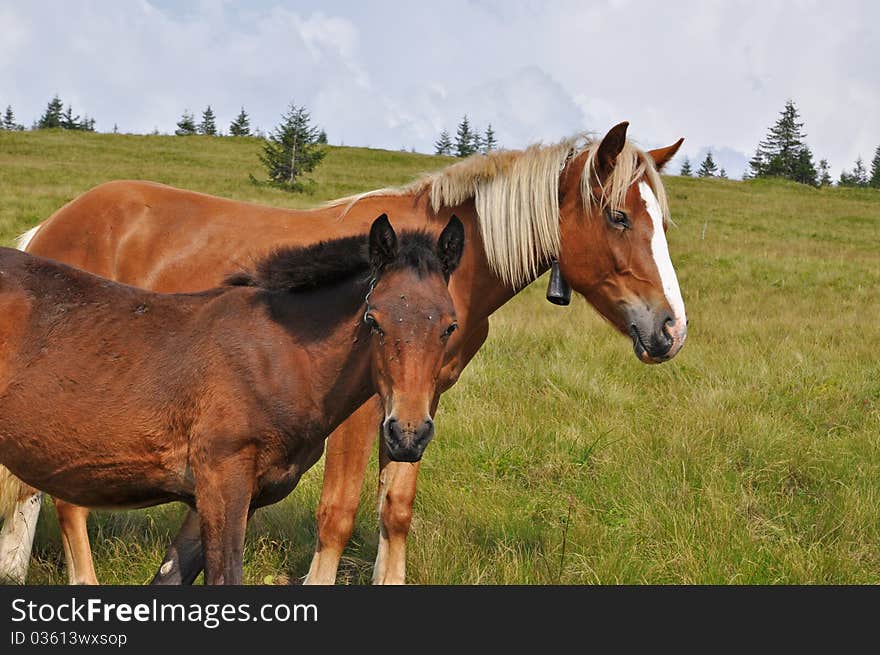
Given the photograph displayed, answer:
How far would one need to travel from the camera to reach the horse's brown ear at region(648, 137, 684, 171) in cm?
427

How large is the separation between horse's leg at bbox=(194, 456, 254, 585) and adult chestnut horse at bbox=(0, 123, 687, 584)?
2.07 feet

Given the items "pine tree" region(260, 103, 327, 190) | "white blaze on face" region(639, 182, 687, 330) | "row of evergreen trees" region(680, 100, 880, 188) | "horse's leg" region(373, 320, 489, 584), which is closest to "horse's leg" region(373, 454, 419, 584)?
"horse's leg" region(373, 320, 489, 584)

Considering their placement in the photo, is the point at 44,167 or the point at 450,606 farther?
the point at 44,167

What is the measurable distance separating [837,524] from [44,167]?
31.7 meters

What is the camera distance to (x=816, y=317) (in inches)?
445

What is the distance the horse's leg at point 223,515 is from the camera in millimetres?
2971

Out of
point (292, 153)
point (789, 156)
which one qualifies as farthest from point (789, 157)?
point (292, 153)

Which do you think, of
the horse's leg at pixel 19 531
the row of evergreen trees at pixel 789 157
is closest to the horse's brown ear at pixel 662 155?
the horse's leg at pixel 19 531


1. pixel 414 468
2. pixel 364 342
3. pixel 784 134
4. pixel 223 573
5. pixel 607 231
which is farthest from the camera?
pixel 784 134

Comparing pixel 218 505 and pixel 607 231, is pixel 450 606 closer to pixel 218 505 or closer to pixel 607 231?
pixel 218 505

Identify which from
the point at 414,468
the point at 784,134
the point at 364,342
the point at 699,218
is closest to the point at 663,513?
the point at 414,468

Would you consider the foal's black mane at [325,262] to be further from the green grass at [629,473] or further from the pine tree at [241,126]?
the pine tree at [241,126]

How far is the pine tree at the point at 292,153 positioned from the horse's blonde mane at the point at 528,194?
27.5m

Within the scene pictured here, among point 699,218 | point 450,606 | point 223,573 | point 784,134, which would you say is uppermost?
point 784,134
